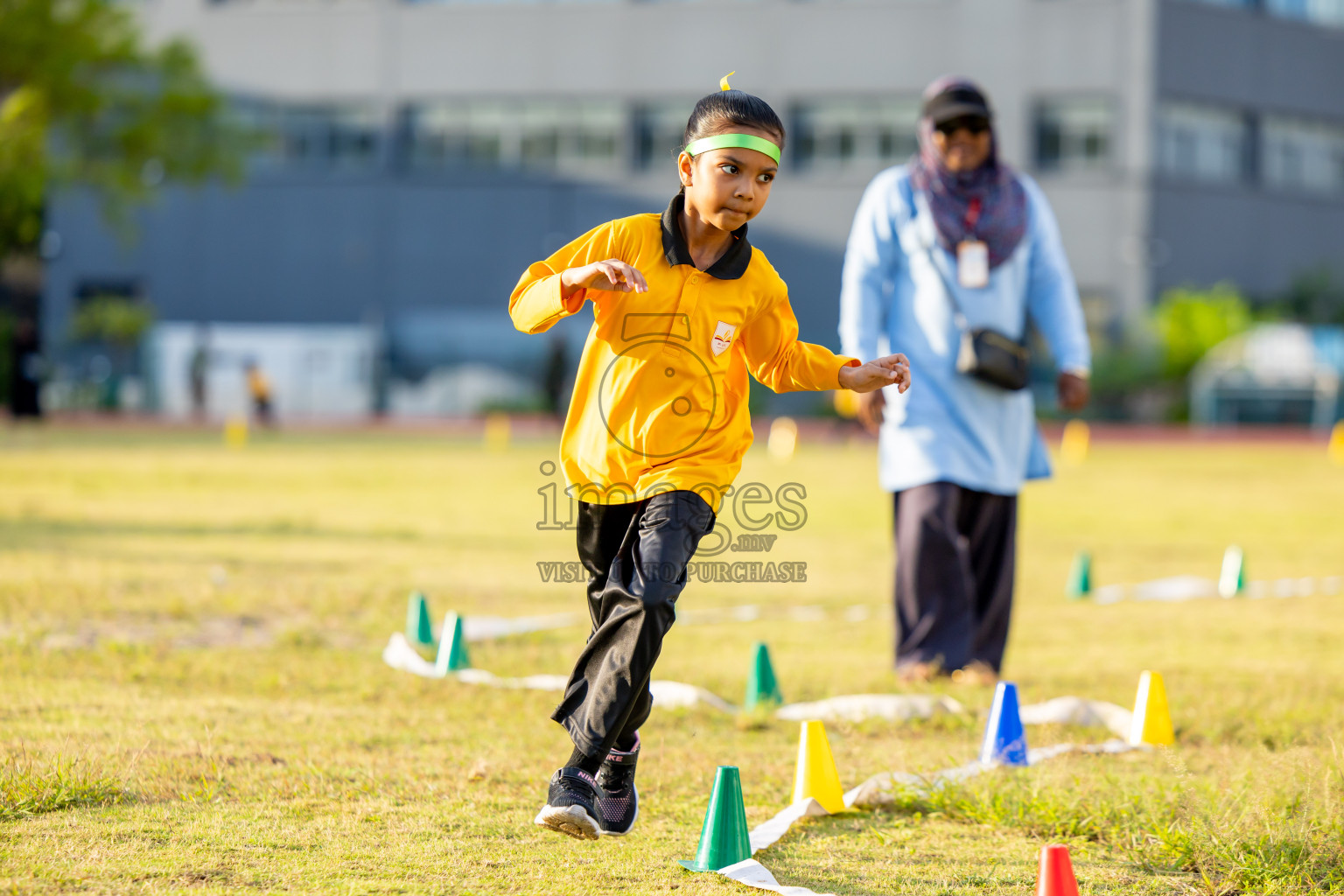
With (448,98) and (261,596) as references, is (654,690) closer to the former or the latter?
(261,596)

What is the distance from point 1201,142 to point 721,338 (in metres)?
39.3

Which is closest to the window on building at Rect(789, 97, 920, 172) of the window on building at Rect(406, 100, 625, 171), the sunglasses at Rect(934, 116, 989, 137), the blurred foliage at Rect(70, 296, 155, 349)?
the window on building at Rect(406, 100, 625, 171)

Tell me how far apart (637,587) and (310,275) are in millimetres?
40000

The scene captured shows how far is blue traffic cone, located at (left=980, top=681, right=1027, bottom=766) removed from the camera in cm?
467

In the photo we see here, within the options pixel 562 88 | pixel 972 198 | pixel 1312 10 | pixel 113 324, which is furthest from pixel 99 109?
pixel 1312 10

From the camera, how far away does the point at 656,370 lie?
388 centimetres

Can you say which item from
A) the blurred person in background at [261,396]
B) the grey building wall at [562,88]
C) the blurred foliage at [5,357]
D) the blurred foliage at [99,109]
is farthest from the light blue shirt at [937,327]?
the grey building wall at [562,88]

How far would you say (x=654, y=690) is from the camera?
5.71 meters

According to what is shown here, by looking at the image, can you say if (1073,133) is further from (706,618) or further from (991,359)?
(991,359)

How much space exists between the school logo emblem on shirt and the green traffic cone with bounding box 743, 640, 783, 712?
1.94 meters

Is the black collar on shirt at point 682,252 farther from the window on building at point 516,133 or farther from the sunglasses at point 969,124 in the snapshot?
the window on building at point 516,133

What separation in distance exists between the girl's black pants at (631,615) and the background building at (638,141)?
35409 mm

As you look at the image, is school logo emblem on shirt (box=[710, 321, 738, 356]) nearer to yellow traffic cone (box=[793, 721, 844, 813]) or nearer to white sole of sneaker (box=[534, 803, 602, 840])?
yellow traffic cone (box=[793, 721, 844, 813])

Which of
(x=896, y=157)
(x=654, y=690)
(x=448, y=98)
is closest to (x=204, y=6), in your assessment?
(x=448, y=98)
